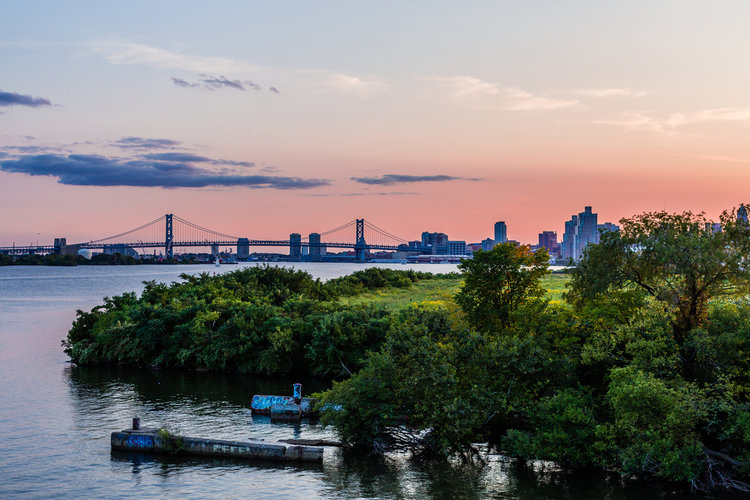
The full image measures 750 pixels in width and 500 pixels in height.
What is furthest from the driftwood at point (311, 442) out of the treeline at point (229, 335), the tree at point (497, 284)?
the treeline at point (229, 335)

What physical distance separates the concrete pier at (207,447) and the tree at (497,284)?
14357 mm

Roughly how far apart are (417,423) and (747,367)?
13878 millimetres

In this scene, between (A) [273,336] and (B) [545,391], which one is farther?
(A) [273,336]

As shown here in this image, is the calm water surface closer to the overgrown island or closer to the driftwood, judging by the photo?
the driftwood

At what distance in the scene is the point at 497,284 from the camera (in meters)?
40.9

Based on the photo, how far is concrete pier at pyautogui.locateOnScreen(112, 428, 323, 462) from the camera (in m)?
30.4

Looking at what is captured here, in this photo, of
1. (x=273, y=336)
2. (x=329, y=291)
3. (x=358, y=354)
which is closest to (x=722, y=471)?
(x=358, y=354)

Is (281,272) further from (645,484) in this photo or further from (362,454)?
(645,484)

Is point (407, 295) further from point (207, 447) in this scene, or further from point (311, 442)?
point (207, 447)

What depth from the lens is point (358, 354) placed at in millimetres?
49844

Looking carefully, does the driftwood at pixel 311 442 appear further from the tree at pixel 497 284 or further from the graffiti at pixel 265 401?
the tree at pixel 497 284

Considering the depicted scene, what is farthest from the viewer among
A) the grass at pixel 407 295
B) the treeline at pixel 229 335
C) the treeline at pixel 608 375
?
the grass at pixel 407 295

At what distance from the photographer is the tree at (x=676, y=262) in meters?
30.9

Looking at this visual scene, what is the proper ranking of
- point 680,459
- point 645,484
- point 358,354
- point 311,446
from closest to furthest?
1. point 680,459
2. point 645,484
3. point 311,446
4. point 358,354
